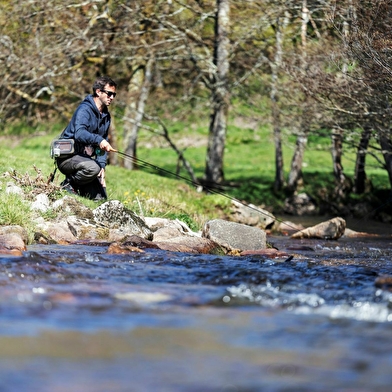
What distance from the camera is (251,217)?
17922 mm

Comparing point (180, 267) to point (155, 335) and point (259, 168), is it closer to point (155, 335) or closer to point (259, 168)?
point (155, 335)

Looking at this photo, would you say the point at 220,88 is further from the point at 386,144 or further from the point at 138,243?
the point at 138,243

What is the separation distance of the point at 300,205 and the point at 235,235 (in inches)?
466

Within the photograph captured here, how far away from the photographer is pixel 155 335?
5070 millimetres

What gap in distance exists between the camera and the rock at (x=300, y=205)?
23.0 meters

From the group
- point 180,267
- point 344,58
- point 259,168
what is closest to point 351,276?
point 180,267

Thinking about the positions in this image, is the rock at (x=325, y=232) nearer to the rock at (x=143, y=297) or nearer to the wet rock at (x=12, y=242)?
the wet rock at (x=12, y=242)

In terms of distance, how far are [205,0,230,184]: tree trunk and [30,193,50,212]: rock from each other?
12596mm

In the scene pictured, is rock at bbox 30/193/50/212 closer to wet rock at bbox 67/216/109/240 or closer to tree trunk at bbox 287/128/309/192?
wet rock at bbox 67/216/109/240

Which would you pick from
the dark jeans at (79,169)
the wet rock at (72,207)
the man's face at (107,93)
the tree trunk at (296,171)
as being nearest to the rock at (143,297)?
the wet rock at (72,207)

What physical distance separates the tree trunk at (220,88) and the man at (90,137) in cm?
1181

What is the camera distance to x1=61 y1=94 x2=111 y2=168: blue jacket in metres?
11.6

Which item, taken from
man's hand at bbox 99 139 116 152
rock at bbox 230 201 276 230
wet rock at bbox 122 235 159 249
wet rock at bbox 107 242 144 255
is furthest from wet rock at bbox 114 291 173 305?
rock at bbox 230 201 276 230

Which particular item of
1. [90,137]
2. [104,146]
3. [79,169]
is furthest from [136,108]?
[104,146]
